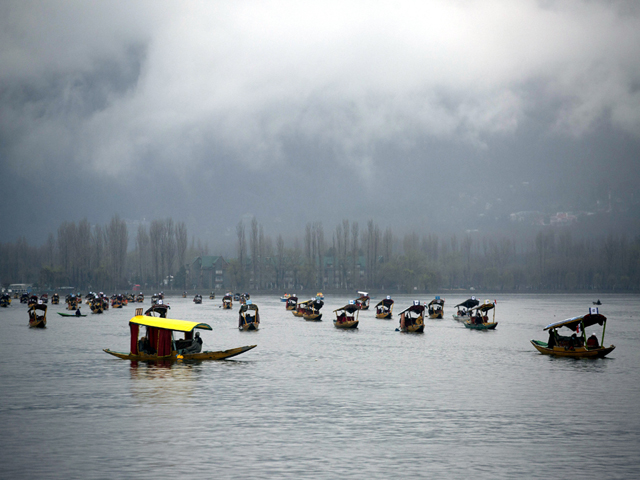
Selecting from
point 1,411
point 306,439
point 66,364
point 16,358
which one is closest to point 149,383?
point 1,411

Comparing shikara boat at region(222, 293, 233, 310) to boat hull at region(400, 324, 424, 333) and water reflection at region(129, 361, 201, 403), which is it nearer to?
boat hull at region(400, 324, 424, 333)

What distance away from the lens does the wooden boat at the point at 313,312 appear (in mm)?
113062

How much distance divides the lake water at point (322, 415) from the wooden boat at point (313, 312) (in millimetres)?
48143

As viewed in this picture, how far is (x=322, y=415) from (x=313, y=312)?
8158cm

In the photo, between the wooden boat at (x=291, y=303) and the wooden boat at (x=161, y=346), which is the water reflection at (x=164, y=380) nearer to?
the wooden boat at (x=161, y=346)

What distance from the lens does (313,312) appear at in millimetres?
116000

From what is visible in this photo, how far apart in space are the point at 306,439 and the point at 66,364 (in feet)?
104

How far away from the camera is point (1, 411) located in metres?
34.7

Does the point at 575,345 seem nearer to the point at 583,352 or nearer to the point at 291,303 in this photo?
the point at 583,352

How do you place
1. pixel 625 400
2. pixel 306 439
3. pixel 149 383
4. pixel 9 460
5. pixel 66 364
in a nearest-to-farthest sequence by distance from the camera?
pixel 9 460 < pixel 306 439 < pixel 625 400 < pixel 149 383 < pixel 66 364

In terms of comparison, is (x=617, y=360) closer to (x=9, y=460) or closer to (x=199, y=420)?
(x=199, y=420)

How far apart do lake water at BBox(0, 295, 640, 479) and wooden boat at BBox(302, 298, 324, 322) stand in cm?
4814

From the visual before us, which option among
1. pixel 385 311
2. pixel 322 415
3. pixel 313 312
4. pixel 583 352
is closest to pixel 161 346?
pixel 322 415

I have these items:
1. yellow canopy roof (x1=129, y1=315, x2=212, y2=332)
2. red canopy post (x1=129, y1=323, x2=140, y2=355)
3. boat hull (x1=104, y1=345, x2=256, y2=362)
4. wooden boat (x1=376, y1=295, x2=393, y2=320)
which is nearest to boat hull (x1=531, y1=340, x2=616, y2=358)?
boat hull (x1=104, y1=345, x2=256, y2=362)
